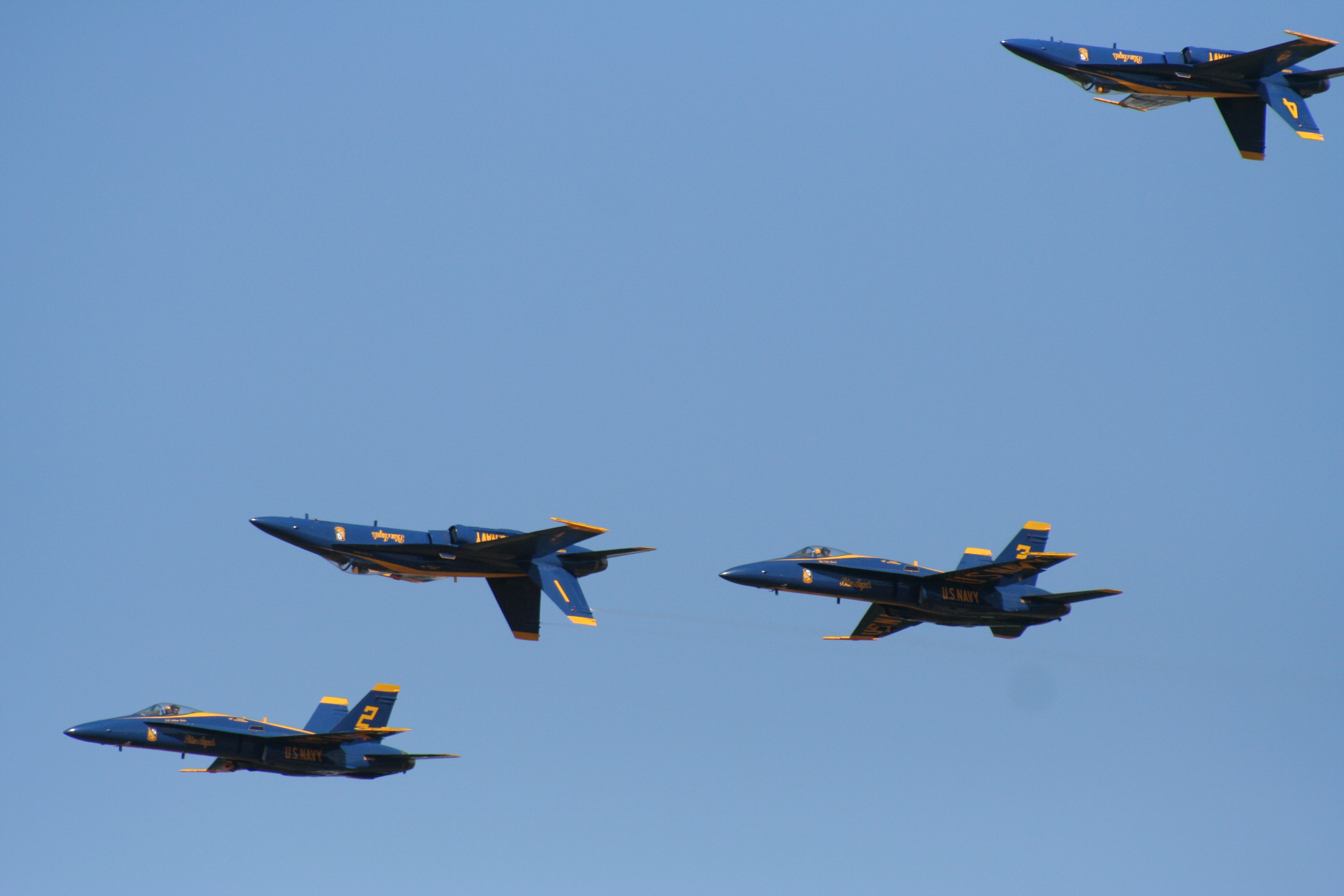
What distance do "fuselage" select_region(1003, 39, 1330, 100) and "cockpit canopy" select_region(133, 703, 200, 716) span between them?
39844mm

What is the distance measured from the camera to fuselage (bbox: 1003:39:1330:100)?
225 ft

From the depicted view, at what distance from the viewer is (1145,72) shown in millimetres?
69812

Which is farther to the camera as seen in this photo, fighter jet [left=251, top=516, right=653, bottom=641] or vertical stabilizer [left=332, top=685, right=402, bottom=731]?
vertical stabilizer [left=332, top=685, right=402, bottom=731]

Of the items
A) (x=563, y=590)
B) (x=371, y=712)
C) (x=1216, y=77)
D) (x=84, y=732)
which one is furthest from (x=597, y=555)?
(x=1216, y=77)

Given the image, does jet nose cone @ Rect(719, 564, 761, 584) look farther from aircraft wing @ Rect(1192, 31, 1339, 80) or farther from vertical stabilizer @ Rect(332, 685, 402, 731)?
aircraft wing @ Rect(1192, 31, 1339, 80)

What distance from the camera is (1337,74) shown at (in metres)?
71.8

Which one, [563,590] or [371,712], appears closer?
[563,590]

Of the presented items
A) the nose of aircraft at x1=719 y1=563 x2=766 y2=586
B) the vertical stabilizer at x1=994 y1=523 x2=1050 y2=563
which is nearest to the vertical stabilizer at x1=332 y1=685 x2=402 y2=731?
the nose of aircraft at x1=719 y1=563 x2=766 y2=586

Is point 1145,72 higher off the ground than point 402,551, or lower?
higher

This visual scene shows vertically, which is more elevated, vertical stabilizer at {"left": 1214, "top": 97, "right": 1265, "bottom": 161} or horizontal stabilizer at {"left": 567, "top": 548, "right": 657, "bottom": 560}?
vertical stabilizer at {"left": 1214, "top": 97, "right": 1265, "bottom": 161}

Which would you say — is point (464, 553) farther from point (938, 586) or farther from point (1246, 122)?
point (1246, 122)

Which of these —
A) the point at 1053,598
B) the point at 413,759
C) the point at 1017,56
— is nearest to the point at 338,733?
the point at 413,759

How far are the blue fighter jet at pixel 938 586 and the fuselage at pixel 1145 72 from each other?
58.6 feet

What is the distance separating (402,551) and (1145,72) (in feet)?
108
